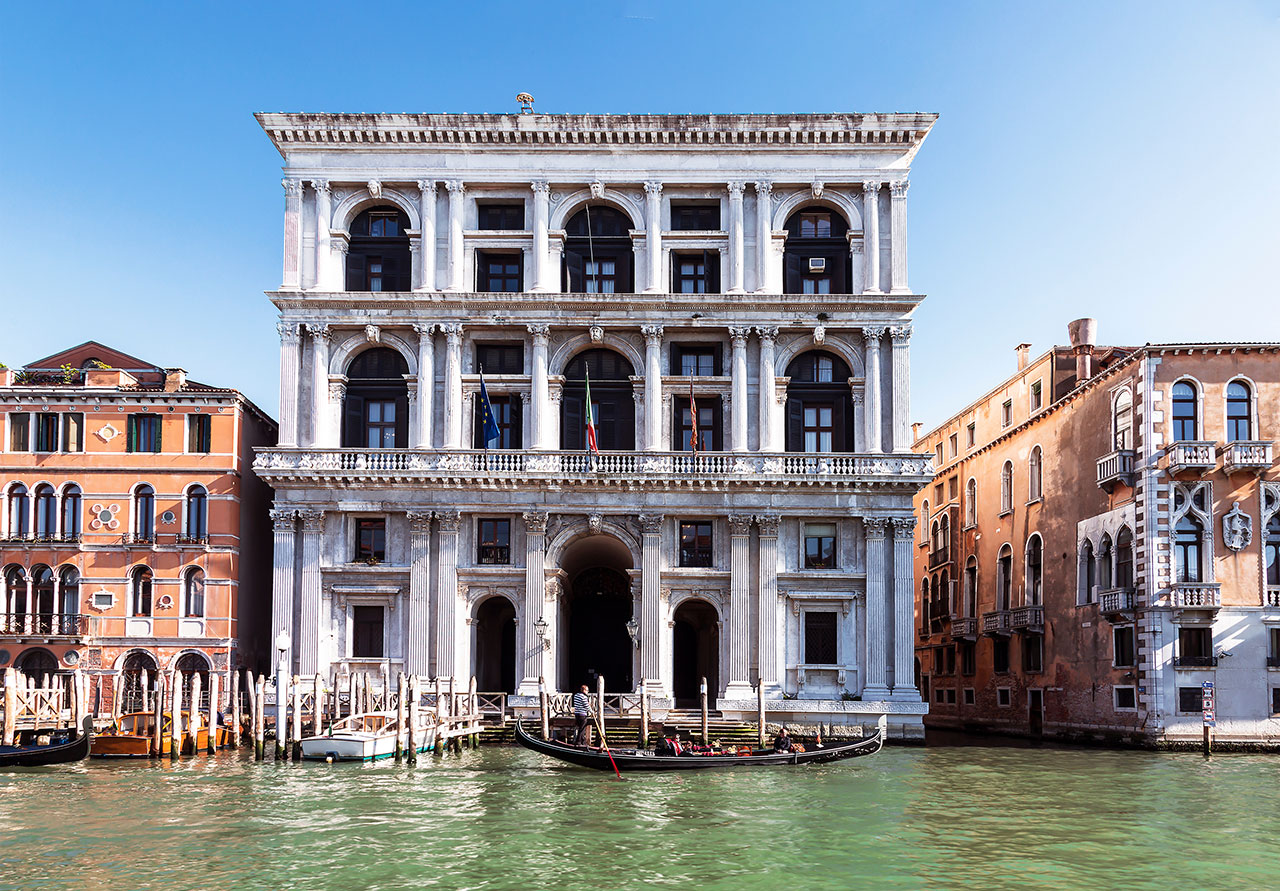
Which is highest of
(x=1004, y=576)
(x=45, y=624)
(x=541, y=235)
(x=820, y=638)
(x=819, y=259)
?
(x=541, y=235)

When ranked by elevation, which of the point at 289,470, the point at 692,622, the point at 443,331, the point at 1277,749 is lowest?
the point at 1277,749

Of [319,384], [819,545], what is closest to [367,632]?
[319,384]

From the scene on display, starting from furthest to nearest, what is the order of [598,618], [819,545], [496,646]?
1. [598,618]
2. [496,646]
3. [819,545]

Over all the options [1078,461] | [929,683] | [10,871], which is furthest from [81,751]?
[929,683]

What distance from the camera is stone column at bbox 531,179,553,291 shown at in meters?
43.2

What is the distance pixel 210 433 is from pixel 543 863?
88.5 feet

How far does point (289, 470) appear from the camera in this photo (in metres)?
41.7

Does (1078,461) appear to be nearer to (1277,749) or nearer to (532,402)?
(1277,749)

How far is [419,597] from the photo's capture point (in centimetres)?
4172

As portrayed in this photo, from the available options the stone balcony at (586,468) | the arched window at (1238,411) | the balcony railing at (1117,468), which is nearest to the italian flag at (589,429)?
the stone balcony at (586,468)

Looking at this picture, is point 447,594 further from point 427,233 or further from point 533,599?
point 427,233

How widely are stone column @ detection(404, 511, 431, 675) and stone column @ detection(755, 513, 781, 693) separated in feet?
34.1

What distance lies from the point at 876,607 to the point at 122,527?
24.5 metres

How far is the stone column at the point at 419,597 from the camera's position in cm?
4156
